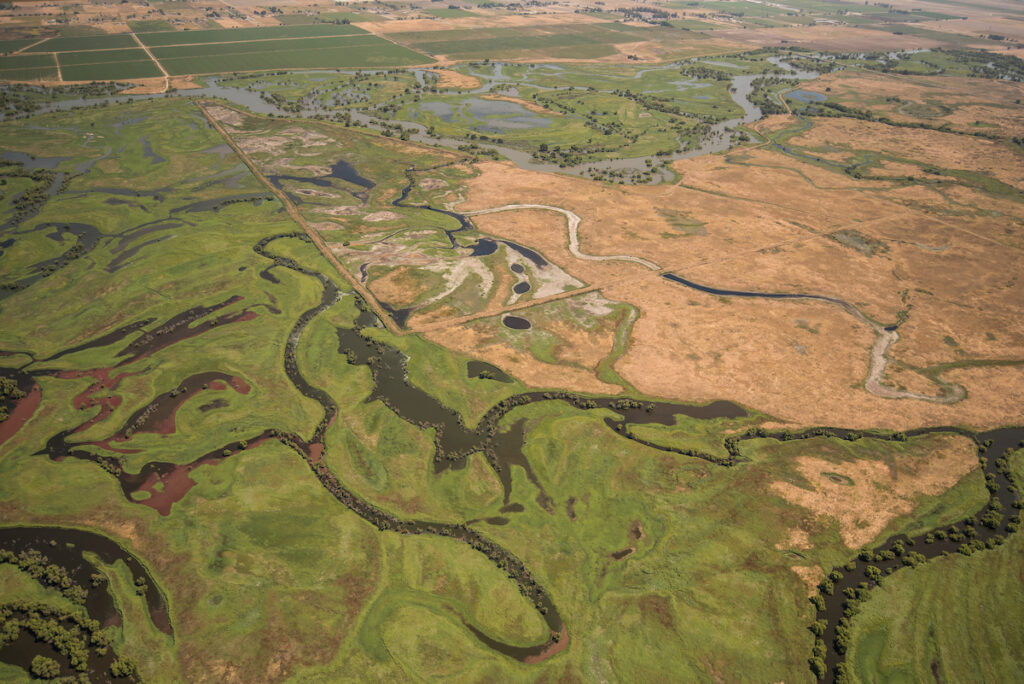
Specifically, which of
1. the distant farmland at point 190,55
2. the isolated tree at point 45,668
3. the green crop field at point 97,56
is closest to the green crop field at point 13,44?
the distant farmland at point 190,55

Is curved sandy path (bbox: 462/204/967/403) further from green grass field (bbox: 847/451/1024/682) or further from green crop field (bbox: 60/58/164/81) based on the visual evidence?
green crop field (bbox: 60/58/164/81)

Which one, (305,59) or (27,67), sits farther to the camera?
(305,59)

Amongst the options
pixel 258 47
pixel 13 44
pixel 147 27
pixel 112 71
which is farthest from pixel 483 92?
pixel 13 44

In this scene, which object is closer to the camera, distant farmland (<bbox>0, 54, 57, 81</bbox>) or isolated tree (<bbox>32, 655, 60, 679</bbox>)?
isolated tree (<bbox>32, 655, 60, 679</bbox>)

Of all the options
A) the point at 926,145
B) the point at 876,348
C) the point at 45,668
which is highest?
the point at 926,145

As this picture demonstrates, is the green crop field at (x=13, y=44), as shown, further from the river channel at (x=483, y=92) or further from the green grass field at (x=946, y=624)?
the green grass field at (x=946, y=624)

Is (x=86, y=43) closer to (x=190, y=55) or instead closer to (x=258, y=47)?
(x=190, y=55)

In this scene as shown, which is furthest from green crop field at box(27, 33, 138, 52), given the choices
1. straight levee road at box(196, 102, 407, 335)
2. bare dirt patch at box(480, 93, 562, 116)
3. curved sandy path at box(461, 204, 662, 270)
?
curved sandy path at box(461, 204, 662, 270)
